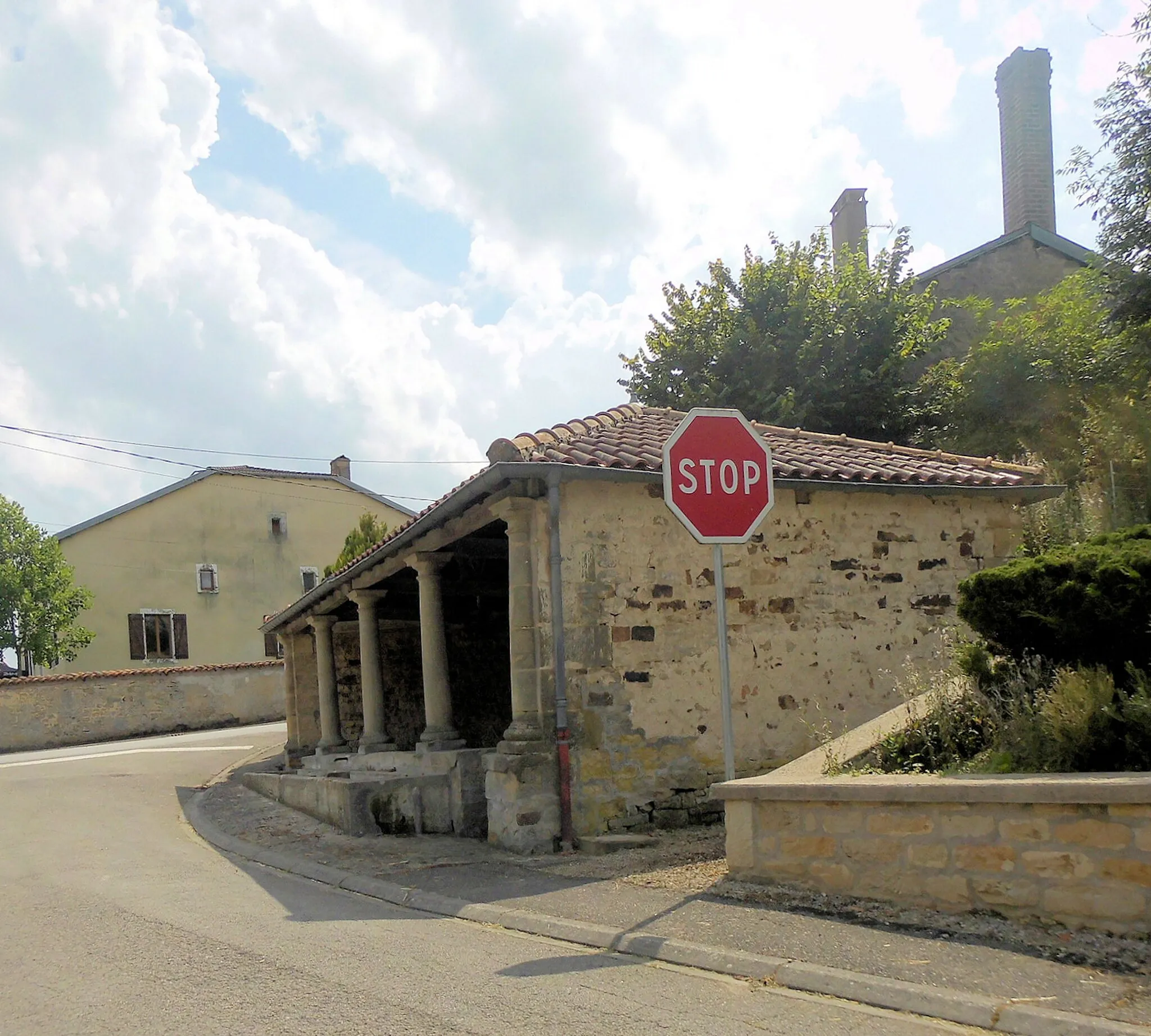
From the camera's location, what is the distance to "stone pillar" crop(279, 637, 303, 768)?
1841 cm

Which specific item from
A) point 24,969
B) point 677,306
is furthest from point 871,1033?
point 677,306

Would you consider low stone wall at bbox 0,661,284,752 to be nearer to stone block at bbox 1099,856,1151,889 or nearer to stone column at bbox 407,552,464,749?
stone column at bbox 407,552,464,749

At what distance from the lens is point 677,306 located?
71.3ft

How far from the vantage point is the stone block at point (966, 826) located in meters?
5.06

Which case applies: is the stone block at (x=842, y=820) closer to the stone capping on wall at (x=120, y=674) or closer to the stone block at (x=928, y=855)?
the stone block at (x=928, y=855)

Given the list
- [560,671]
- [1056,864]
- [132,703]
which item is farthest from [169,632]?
[1056,864]

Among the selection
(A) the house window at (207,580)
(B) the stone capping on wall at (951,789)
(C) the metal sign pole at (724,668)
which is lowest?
(B) the stone capping on wall at (951,789)

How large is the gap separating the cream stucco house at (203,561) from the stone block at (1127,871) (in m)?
34.6

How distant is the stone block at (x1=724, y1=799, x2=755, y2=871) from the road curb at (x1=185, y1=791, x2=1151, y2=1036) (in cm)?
97

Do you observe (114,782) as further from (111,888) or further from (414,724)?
(111,888)

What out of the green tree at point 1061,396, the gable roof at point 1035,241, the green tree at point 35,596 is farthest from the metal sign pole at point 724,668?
the green tree at point 35,596

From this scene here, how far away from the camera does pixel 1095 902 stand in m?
4.67

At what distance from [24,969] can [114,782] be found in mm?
12123

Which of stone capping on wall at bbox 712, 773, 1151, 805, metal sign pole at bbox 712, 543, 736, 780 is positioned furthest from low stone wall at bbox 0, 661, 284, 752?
stone capping on wall at bbox 712, 773, 1151, 805
